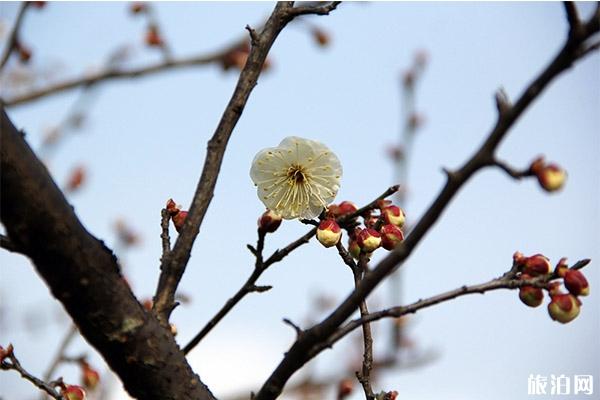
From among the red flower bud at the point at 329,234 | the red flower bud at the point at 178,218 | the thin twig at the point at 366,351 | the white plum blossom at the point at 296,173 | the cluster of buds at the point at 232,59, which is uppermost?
the cluster of buds at the point at 232,59

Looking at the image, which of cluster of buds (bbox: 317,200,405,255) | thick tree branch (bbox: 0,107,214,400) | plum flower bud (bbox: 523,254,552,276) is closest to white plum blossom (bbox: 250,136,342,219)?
cluster of buds (bbox: 317,200,405,255)

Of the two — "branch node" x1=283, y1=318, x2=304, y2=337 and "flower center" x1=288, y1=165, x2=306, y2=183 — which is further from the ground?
"flower center" x1=288, y1=165, x2=306, y2=183

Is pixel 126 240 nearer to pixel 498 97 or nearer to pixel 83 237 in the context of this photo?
pixel 83 237

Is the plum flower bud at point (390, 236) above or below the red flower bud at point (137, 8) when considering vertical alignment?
below

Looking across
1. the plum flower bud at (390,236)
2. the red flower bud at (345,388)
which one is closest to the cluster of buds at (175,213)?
the plum flower bud at (390,236)

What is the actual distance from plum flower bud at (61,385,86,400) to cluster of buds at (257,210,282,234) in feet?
1.78

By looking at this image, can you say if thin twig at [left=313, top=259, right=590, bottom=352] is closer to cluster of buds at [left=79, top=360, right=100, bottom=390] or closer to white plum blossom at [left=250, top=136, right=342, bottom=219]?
white plum blossom at [left=250, top=136, right=342, bottom=219]

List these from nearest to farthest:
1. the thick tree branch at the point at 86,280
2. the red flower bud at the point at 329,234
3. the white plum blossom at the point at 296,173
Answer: the thick tree branch at the point at 86,280
the red flower bud at the point at 329,234
the white plum blossom at the point at 296,173

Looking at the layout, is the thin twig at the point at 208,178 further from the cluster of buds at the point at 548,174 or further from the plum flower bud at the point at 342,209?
the cluster of buds at the point at 548,174

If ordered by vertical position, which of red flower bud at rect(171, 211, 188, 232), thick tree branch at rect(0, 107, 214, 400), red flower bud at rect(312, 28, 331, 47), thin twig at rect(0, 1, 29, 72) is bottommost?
thick tree branch at rect(0, 107, 214, 400)

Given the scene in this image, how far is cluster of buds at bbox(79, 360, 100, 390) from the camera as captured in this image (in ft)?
7.68

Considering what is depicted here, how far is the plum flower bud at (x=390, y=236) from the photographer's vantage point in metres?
1.43

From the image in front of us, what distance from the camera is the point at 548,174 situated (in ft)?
3.22

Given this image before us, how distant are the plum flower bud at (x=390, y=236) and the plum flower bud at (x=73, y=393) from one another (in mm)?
721
